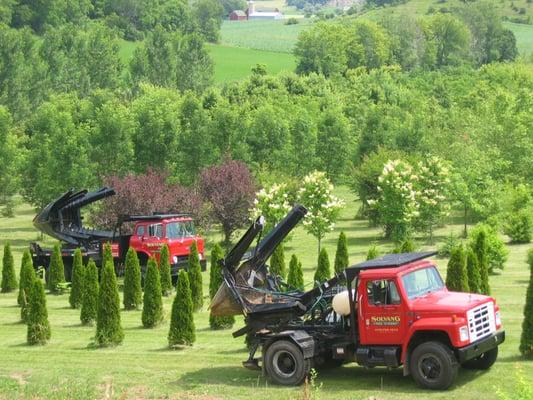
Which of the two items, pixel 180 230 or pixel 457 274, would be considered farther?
pixel 180 230

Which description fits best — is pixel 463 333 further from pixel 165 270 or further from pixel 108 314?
pixel 165 270

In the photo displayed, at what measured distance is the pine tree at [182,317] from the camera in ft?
72.5

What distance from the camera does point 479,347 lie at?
17844 millimetres

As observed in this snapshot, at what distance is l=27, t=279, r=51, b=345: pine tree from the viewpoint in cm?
2384

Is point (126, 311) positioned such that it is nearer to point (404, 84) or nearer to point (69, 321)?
point (69, 321)

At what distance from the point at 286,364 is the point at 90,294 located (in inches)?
348

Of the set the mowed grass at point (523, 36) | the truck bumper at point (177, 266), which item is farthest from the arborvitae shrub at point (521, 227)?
the mowed grass at point (523, 36)

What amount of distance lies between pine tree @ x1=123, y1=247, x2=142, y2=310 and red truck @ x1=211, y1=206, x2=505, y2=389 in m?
9.42

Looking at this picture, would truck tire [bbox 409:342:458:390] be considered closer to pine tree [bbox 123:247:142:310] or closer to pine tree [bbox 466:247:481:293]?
pine tree [bbox 466:247:481:293]

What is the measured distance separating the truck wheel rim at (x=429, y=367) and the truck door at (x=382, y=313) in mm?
533

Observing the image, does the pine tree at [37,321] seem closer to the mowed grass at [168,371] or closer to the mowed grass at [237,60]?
the mowed grass at [168,371]

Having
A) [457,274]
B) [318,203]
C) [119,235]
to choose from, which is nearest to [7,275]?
[119,235]

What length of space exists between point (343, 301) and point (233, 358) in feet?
12.9

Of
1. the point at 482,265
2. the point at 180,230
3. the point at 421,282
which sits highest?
the point at 421,282
